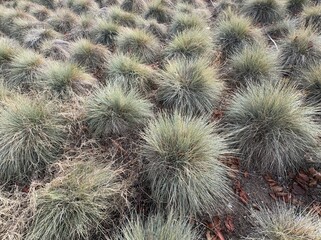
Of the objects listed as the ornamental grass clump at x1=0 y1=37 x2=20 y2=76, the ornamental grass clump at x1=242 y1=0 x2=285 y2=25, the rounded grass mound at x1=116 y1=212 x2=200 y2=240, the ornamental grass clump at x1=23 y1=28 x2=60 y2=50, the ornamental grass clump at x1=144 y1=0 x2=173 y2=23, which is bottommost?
the ornamental grass clump at x1=23 y1=28 x2=60 y2=50

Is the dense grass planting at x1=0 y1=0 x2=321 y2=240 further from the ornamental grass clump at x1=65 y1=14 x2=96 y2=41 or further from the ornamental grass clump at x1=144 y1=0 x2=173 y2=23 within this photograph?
the ornamental grass clump at x1=144 y1=0 x2=173 y2=23

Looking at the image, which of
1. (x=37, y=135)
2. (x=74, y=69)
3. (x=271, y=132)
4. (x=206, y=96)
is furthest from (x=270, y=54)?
(x=37, y=135)

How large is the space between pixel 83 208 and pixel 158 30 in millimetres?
5563

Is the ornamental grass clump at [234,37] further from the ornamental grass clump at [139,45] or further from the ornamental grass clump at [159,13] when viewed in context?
the ornamental grass clump at [159,13]

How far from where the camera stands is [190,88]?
4.84 metres

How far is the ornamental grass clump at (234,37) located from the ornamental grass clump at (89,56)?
8.08 ft

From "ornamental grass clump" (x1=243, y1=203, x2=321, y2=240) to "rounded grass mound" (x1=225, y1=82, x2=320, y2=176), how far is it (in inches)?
27.8

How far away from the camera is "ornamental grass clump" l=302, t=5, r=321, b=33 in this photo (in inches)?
262

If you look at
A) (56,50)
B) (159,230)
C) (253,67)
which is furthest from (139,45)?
(159,230)

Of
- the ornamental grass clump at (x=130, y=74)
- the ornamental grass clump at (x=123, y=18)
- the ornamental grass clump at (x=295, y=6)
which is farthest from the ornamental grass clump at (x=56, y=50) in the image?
the ornamental grass clump at (x=295, y=6)

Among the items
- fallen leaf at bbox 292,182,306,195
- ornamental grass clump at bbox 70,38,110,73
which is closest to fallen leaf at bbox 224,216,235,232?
fallen leaf at bbox 292,182,306,195

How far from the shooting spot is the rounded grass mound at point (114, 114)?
427 centimetres

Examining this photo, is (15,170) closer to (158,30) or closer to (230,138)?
(230,138)

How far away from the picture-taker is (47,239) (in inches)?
116
